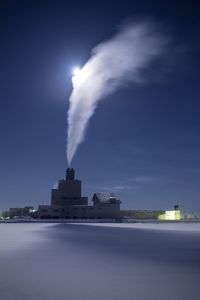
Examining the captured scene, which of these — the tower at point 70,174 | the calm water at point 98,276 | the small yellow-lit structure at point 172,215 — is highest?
the tower at point 70,174

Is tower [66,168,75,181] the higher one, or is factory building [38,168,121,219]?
tower [66,168,75,181]

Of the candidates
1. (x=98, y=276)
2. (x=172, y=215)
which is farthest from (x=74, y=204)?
(x=98, y=276)

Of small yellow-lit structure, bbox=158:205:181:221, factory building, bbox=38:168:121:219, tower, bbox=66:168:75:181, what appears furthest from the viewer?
small yellow-lit structure, bbox=158:205:181:221

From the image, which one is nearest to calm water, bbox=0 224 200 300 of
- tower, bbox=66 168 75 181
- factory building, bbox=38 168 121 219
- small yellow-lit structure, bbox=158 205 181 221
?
factory building, bbox=38 168 121 219

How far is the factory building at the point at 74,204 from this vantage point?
118188 millimetres

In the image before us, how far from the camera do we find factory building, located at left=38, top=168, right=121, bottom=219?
118m

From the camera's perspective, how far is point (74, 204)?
12294 centimetres

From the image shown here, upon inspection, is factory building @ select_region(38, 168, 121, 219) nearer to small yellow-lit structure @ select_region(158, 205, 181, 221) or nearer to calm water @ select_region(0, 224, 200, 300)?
small yellow-lit structure @ select_region(158, 205, 181, 221)

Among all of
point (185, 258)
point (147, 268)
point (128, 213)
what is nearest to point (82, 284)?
point (147, 268)

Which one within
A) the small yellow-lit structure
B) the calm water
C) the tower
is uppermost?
the tower

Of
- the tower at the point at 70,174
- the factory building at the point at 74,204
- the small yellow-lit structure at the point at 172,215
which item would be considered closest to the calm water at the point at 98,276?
the factory building at the point at 74,204

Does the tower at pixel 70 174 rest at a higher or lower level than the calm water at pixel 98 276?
higher

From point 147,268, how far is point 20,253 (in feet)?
27.8

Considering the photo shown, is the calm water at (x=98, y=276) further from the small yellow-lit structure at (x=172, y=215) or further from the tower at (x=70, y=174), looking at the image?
the small yellow-lit structure at (x=172, y=215)
